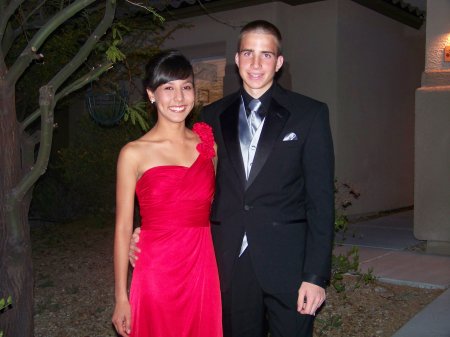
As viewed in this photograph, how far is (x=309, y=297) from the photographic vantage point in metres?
2.64

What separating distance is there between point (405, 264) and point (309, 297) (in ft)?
15.0

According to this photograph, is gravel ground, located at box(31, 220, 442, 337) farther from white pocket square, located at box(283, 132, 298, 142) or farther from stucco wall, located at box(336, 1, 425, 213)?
stucco wall, located at box(336, 1, 425, 213)

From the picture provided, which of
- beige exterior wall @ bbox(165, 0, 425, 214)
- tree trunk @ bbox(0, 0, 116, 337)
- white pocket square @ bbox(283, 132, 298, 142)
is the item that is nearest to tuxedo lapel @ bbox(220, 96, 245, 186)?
white pocket square @ bbox(283, 132, 298, 142)

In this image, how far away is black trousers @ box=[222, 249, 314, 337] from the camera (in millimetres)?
2779

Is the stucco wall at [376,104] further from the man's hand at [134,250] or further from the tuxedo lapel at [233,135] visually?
the man's hand at [134,250]

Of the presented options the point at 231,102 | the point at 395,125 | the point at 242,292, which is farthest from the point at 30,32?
the point at 395,125

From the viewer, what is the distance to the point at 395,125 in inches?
459

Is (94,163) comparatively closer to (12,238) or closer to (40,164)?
(12,238)

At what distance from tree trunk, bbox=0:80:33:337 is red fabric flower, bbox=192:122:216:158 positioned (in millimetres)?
1528

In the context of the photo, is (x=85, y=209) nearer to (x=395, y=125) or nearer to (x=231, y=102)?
(x=395, y=125)

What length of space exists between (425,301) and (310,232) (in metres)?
3.26

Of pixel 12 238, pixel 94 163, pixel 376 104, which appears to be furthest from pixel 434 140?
pixel 12 238

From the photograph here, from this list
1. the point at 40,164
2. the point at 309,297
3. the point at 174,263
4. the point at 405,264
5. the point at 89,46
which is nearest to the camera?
the point at 309,297

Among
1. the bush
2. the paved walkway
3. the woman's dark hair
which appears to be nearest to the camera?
the woman's dark hair
